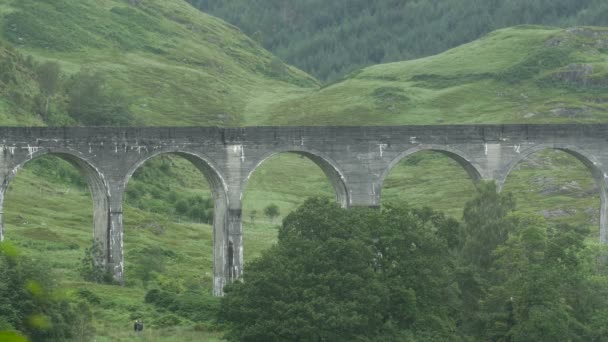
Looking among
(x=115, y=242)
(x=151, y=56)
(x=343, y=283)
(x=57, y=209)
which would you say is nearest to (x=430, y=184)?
(x=57, y=209)

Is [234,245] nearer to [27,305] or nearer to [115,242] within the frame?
[115,242]

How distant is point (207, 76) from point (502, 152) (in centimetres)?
9007

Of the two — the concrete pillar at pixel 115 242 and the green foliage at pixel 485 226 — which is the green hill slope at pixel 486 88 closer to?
the green foliage at pixel 485 226

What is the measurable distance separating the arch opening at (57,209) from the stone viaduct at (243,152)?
0.20 m

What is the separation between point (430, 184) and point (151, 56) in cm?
6042

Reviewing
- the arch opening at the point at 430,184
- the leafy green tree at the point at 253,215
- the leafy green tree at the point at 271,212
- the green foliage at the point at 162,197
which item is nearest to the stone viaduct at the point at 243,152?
the arch opening at the point at 430,184

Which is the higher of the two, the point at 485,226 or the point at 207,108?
the point at 207,108

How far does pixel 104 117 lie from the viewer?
105m

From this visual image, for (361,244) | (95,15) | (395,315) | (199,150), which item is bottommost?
(395,315)

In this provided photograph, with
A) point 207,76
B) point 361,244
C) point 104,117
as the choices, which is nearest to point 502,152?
point 361,244

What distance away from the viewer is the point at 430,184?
10775 centimetres

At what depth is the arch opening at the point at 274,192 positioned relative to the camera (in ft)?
283

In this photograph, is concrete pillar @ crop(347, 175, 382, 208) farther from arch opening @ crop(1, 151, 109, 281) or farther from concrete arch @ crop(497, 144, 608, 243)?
arch opening @ crop(1, 151, 109, 281)

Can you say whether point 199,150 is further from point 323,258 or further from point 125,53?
point 125,53
